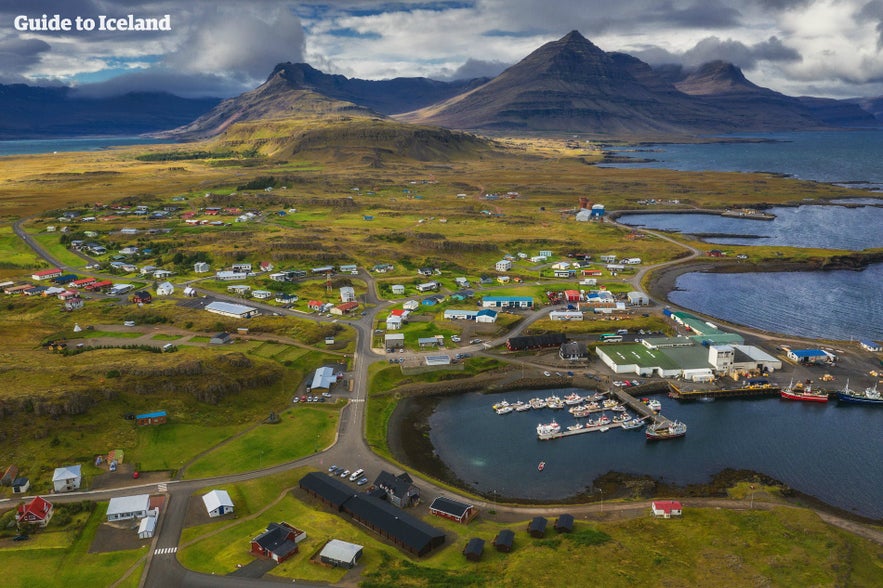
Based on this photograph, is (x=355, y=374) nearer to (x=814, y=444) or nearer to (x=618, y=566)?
(x=618, y=566)

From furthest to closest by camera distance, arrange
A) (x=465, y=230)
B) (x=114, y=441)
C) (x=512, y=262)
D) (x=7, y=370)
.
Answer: (x=465, y=230), (x=512, y=262), (x=7, y=370), (x=114, y=441)

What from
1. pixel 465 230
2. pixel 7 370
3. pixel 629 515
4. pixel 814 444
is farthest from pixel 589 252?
pixel 7 370

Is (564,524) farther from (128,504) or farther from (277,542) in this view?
(128,504)

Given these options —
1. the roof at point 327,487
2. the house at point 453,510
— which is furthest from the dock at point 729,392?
the roof at point 327,487

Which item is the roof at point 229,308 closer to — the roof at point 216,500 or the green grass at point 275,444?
the green grass at point 275,444

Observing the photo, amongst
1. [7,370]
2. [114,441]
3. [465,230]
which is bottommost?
[114,441]

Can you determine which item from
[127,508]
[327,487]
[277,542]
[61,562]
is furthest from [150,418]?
[277,542]

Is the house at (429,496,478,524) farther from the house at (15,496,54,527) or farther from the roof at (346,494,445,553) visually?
the house at (15,496,54,527)
